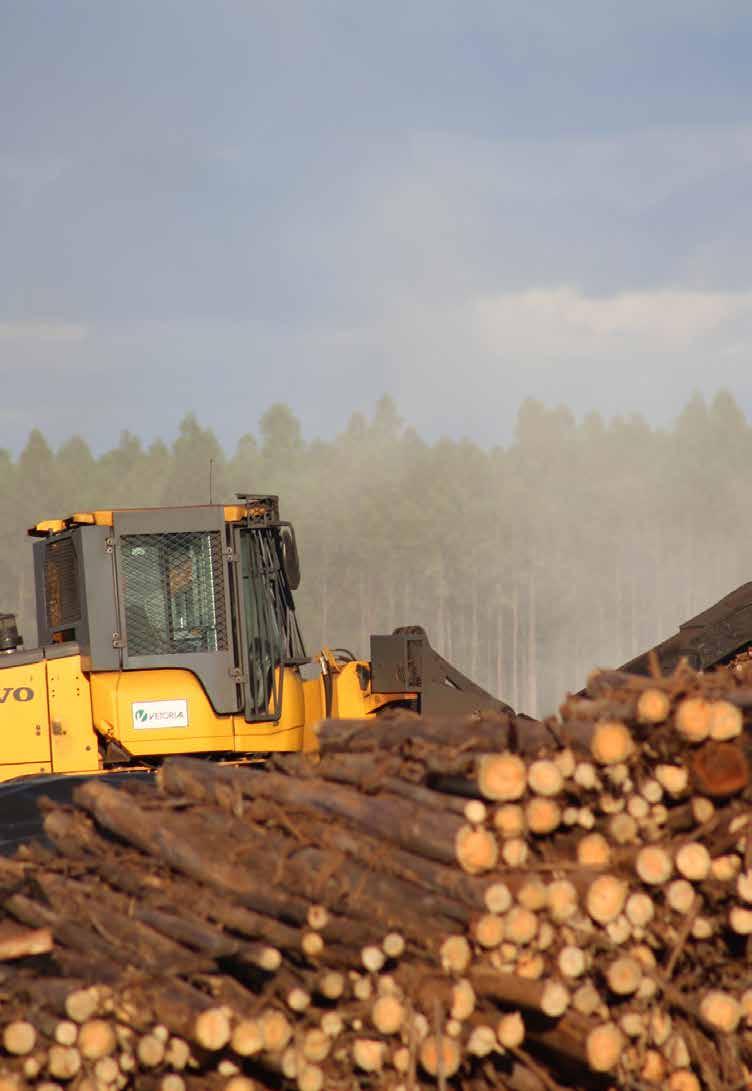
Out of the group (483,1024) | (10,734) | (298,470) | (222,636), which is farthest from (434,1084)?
(298,470)

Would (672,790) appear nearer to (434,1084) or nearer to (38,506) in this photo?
(434,1084)

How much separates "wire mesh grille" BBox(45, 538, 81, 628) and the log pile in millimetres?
6153

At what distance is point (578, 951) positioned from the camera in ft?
15.0

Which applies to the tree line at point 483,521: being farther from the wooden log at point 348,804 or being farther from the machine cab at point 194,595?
the wooden log at point 348,804

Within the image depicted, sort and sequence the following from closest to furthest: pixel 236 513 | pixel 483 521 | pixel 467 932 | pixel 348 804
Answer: pixel 467 932, pixel 348 804, pixel 236 513, pixel 483 521

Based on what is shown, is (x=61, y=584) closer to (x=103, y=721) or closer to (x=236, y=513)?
(x=103, y=721)

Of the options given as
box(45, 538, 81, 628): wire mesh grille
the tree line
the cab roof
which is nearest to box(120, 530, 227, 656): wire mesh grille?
the cab roof

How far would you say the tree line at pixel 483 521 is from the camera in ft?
280

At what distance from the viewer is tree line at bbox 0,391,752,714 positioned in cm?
8525

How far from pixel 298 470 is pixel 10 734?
3557 inches

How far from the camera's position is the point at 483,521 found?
305 ft

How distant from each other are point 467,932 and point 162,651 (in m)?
6.44

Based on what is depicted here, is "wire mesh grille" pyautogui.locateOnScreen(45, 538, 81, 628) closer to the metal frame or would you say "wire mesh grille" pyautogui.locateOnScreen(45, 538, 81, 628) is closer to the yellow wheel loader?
the yellow wheel loader

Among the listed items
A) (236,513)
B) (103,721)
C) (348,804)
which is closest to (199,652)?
(103,721)
